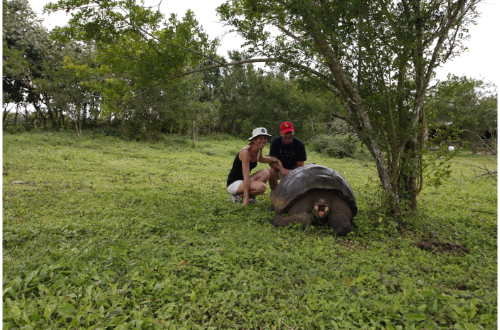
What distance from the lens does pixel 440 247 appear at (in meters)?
3.24

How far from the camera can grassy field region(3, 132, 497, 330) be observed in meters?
2.00

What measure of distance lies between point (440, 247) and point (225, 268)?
234 centimetres

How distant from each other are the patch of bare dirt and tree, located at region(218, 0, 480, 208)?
2.53 ft

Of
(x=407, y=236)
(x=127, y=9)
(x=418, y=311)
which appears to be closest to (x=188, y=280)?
(x=418, y=311)

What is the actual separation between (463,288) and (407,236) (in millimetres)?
1258

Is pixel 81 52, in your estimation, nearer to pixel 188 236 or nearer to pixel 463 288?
pixel 188 236

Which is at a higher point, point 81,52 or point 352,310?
point 81,52

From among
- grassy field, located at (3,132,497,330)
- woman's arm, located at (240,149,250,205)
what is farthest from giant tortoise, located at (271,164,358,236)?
woman's arm, located at (240,149,250,205)

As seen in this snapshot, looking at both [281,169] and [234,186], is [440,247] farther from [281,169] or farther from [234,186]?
[234,186]

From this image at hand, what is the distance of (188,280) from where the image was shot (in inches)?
95.9

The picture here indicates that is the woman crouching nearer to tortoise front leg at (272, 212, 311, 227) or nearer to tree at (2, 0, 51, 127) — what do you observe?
tortoise front leg at (272, 212, 311, 227)

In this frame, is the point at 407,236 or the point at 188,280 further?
the point at 407,236

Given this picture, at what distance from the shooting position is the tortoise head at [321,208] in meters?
3.66

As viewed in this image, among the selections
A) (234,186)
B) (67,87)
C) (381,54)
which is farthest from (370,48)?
(67,87)
